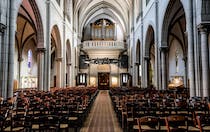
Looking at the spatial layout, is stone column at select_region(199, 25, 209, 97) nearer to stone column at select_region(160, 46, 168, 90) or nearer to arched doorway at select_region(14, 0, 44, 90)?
stone column at select_region(160, 46, 168, 90)

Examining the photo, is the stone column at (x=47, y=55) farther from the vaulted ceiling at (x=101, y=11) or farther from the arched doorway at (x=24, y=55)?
the vaulted ceiling at (x=101, y=11)

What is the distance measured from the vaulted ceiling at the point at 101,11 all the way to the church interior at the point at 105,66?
0.71 feet

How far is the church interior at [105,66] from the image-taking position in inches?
275

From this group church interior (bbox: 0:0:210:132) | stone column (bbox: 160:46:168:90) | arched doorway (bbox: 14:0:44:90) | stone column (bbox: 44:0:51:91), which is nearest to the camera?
church interior (bbox: 0:0:210:132)

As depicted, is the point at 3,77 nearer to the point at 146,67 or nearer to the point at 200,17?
the point at 200,17

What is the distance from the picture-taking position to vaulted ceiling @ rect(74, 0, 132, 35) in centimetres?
3991

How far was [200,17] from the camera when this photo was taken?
11648 mm

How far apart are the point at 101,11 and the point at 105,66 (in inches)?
421

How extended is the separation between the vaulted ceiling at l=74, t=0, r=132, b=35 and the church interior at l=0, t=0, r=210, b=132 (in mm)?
217

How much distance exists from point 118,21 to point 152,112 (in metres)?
42.3

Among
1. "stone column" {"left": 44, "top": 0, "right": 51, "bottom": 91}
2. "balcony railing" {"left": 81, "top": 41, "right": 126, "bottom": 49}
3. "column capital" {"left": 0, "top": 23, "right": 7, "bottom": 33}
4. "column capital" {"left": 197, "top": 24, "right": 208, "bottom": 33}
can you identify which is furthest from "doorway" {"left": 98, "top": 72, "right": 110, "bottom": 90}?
"column capital" {"left": 197, "top": 24, "right": 208, "bottom": 33}

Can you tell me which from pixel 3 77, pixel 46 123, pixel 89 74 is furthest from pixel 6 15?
pixel 89 74

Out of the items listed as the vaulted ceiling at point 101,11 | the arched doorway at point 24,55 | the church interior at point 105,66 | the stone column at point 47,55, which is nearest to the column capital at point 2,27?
the church interior at point 105,66

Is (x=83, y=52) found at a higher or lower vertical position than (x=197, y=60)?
higher
